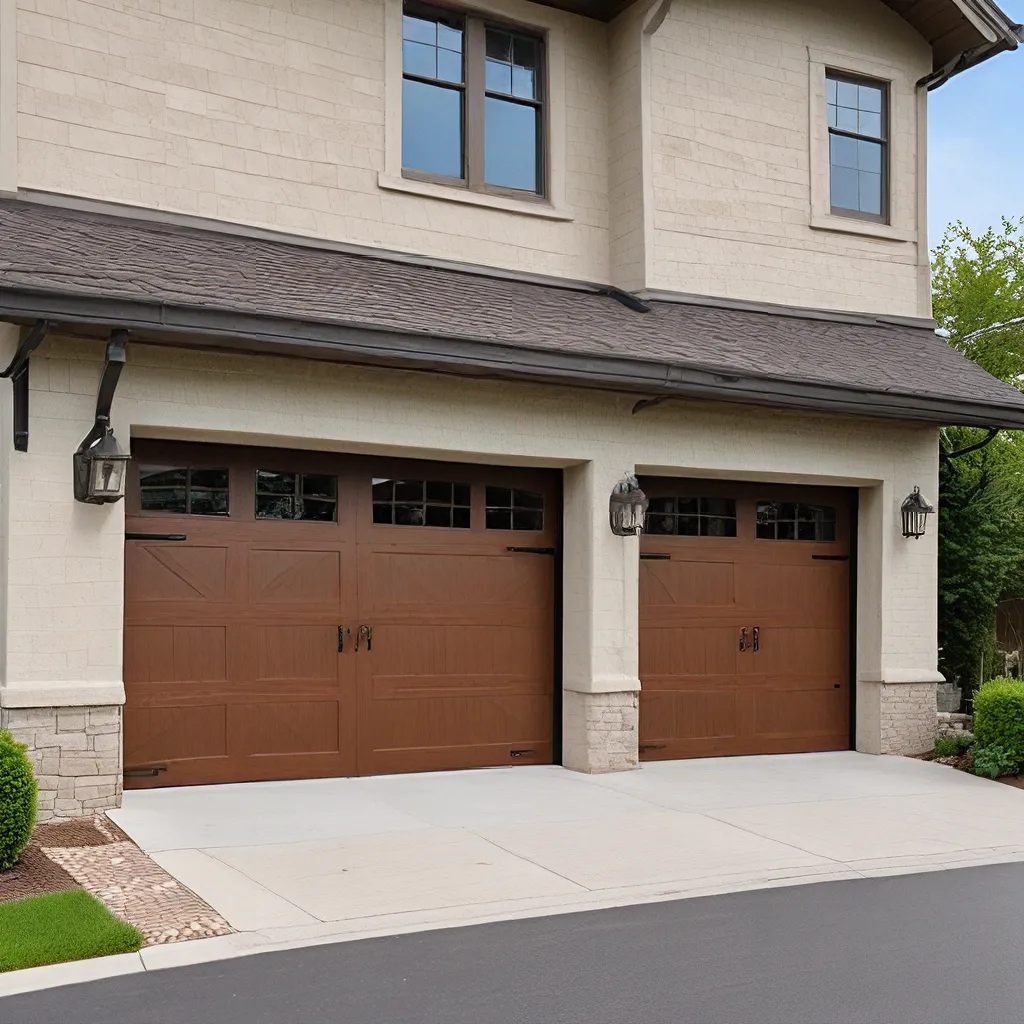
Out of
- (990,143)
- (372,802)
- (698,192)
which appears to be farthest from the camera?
(990,143)

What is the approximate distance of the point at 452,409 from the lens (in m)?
10.5

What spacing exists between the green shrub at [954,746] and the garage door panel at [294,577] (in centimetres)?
Result: 616

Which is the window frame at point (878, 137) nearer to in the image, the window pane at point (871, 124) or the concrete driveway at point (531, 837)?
the window pane at point (871, 124)

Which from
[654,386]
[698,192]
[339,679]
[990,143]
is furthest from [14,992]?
[990,143]

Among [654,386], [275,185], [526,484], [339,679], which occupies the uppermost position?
[275,185]

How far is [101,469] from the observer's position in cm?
863

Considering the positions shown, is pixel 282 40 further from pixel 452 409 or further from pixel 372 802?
pixel 372 802

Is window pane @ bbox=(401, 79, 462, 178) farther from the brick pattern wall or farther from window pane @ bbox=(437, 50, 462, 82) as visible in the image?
the brick pattern wall

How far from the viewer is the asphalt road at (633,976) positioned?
5.23 metres

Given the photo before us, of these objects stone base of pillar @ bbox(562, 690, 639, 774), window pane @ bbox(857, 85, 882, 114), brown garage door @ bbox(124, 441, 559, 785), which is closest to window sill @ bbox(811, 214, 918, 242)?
window pane @ bbox(857, 85, 882, 114)

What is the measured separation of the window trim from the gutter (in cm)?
206

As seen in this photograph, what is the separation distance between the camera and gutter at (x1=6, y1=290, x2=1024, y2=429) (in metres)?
8.23

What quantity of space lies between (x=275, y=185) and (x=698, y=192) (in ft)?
13.8

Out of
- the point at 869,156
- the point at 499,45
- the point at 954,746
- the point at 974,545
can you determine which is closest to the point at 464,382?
the point at 499,45
